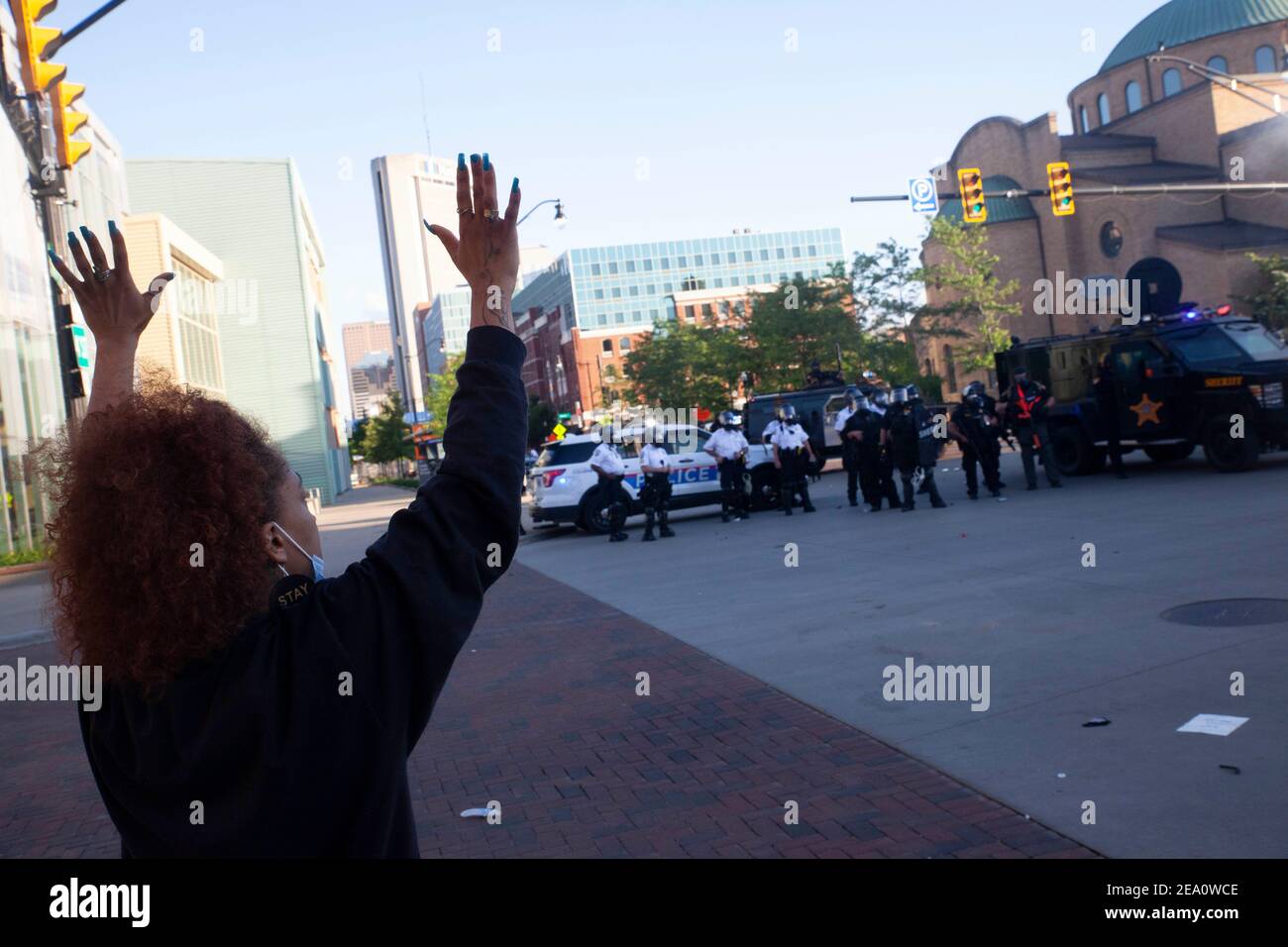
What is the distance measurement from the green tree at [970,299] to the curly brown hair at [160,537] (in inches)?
2061

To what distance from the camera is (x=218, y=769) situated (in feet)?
5.49

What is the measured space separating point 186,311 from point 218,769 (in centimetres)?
4600

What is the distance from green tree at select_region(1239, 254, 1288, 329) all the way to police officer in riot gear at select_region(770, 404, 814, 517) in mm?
35260

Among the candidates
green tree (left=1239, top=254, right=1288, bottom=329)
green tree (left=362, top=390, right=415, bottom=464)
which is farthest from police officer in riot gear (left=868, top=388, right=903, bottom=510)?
green tree (left=362, top=390, right=415, bottom=464)

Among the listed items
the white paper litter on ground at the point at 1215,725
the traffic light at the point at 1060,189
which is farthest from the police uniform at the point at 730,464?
the white paper litter on ground at the point at 1215,725

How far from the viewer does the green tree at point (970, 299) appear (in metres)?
53.4

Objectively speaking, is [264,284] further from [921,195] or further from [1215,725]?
[1215,725]

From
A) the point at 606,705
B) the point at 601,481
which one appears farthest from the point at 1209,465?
the point at 606,705

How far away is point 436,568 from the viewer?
1749 millimetres

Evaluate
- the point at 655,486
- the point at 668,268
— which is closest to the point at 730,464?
the point at 655,486

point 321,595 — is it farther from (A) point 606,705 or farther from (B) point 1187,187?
(B) point 1187,187

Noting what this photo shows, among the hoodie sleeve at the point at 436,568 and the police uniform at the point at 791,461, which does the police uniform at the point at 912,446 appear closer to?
the police uniform at the point at 791,461

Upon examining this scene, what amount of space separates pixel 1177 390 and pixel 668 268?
11643 cm
